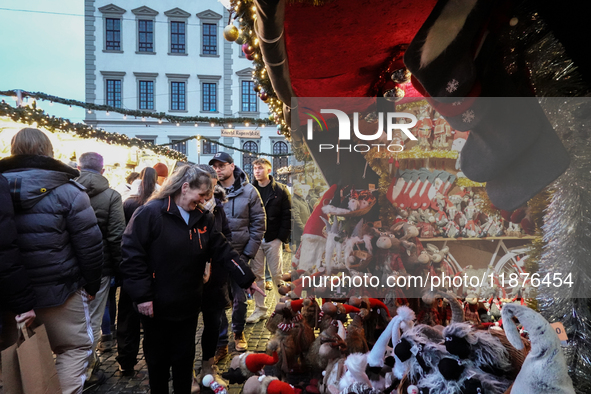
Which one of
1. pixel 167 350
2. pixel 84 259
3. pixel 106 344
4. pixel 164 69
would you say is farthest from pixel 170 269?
pixel 164 69

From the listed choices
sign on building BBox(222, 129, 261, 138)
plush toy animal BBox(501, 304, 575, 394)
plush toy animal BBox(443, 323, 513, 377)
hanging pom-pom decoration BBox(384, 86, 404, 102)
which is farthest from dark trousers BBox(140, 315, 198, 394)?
sign on building BBox(222, 129, 261, 138)

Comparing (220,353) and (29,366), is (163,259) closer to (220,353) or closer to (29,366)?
(29,366)

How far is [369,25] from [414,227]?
5.12 feet

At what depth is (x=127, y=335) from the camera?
3.25 meters

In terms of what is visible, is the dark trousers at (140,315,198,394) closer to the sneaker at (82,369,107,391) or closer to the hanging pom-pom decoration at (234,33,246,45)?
the sneaker at (82,369,107,391)

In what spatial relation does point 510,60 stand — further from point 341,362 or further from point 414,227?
point 341,362

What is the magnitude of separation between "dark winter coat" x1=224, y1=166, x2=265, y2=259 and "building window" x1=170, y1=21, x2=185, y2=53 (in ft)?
108

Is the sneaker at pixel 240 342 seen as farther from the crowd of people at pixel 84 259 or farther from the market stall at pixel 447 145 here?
the market stall at pixel 447 145

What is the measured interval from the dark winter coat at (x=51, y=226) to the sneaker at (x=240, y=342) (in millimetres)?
1784

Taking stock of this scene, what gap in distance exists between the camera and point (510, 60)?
1223 mm

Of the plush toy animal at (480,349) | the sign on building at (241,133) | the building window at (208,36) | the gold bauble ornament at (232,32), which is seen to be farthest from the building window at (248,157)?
the plush toy animal at (480,349)

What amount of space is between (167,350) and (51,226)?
46.1 inches

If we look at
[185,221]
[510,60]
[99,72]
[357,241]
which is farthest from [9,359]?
[99,72]

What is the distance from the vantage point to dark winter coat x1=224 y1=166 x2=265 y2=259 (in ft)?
12.7
